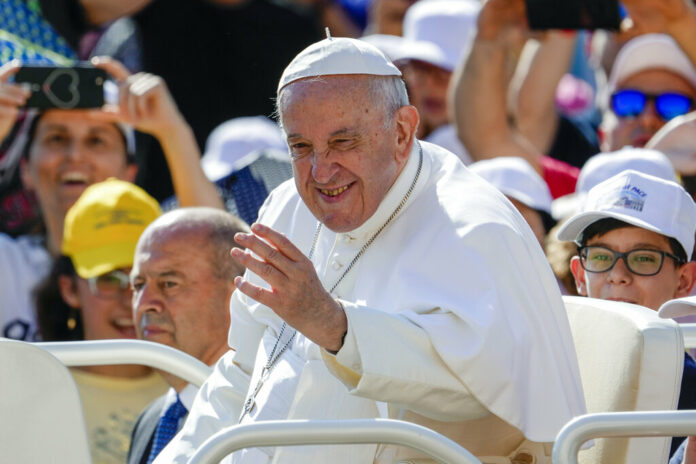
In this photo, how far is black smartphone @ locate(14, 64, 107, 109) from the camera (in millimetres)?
6191

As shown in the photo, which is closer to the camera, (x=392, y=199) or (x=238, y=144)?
(x=392, y=199)

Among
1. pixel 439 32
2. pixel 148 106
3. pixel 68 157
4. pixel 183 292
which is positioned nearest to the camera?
pixel 183 292

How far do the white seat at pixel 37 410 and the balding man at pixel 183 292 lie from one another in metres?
1.14

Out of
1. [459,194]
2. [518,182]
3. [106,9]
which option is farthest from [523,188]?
[106,9]

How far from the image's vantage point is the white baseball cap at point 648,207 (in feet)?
13.8

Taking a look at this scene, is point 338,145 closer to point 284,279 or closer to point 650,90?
point 284,279

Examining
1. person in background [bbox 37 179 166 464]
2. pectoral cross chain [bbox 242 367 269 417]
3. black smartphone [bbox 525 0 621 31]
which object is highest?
black smartphone [bbox 525 0 621 31]

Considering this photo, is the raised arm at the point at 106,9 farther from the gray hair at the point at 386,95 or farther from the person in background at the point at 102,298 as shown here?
the gray hair at the point at 386,95

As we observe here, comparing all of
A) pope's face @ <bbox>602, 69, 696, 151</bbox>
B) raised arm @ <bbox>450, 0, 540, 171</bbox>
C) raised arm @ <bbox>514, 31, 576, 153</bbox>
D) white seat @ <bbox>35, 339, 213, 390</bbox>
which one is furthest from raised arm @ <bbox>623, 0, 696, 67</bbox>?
white seat @ <bbox>35, 339, 213, 390</bbox>

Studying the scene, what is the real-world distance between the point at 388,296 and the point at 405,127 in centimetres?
45

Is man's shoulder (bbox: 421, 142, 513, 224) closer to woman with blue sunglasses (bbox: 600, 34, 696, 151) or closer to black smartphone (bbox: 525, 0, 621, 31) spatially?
black smartphone (bbox: 525, 0, 621, 31)

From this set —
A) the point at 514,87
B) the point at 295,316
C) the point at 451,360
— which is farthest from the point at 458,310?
the point at 514,87

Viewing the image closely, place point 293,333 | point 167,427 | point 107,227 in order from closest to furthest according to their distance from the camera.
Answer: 1. point 293,333
2. point 167,427
3. point 107,227

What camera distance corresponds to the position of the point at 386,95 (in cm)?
363
